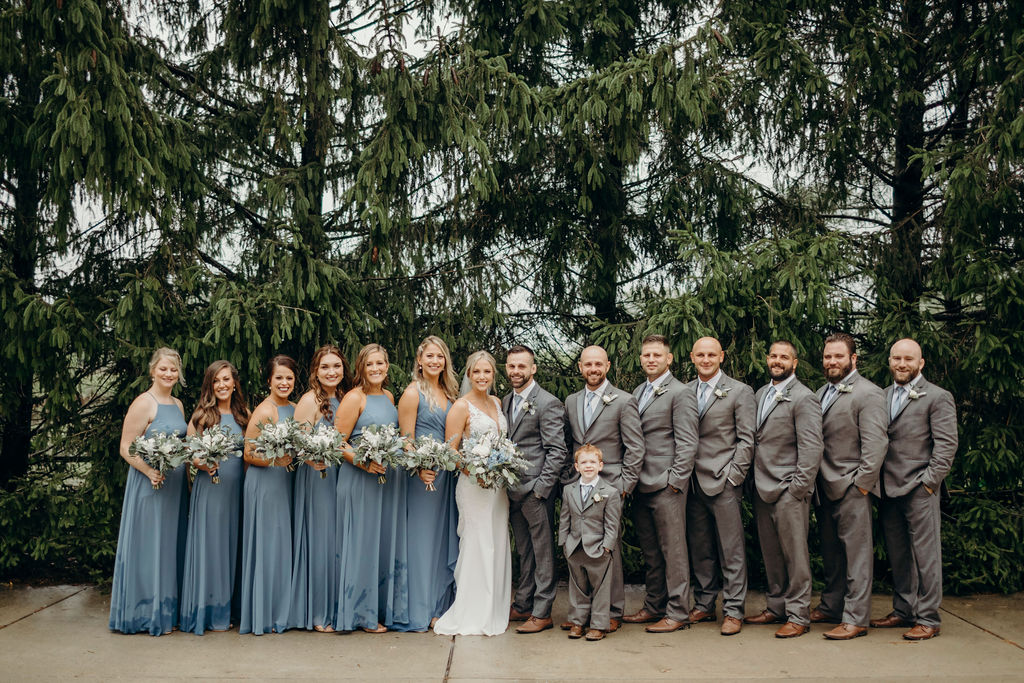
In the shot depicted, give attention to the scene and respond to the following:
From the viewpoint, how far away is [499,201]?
28.7 ft

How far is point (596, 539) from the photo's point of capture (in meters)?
6.55

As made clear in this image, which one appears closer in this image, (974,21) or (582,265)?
(974,21)

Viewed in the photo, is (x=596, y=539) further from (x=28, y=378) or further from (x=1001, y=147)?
(x=28, y=378)

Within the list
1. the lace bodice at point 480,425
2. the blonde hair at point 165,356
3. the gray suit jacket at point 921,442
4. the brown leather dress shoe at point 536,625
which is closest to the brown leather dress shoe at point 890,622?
the gray suit jacket at point 921,442

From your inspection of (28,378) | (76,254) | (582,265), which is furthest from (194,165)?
(582,265)

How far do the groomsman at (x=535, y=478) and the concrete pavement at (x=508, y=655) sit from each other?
1.18ft

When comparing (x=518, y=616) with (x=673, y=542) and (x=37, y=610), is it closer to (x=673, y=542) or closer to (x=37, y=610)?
(x=673, y=542)

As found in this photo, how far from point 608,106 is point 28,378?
18.1 ft

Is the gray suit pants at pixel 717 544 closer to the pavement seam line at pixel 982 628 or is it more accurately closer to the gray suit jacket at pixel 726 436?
the gray suit jacket at pixel 726 436

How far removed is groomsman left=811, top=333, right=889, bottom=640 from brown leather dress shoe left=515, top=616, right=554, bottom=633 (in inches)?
80.1

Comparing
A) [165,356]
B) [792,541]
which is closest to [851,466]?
[792,541]

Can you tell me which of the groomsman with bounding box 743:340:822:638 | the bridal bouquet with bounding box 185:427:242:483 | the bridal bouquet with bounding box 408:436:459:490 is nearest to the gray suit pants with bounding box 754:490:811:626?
the groomsman with bounding box 743:340:822:638

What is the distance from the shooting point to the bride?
6.79 m

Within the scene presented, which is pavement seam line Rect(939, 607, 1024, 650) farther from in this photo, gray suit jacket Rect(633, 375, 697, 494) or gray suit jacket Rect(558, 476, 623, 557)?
gray suit jacket Rect(558, 476, 623, 557)
